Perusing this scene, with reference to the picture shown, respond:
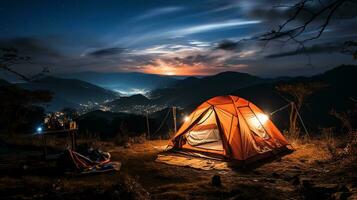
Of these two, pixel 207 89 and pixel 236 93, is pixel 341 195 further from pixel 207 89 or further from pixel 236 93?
pixel 207 89

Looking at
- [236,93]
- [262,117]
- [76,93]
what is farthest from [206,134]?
[76,93]

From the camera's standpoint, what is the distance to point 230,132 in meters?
10.1

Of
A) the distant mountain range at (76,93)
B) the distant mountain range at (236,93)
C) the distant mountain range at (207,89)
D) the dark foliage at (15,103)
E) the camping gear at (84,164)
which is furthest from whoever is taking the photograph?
the distant mountain range at (76,93)

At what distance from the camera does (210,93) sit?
121312 mm

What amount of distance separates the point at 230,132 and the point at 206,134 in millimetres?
1647

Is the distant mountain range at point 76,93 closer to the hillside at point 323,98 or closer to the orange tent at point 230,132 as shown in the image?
the hillside at point 323,98

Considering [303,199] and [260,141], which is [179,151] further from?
[303,199]

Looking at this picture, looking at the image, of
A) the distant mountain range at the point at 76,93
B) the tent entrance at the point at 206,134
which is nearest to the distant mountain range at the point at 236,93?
the distant mountain range at the point at 76,93

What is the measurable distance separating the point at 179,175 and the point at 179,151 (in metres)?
2.58

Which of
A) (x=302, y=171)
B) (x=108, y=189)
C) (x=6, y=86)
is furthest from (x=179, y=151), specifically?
(x=6, y=86)

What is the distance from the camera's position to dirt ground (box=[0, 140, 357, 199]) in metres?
5.96

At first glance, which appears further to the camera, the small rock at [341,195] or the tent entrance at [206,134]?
the tent entrance at [206,134]

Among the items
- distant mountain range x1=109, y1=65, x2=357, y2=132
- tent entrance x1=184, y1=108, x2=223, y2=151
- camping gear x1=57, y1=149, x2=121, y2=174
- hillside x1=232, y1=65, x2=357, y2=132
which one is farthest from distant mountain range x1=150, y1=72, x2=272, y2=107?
camping gear x1=57, y1=149, x2=121, y2=174

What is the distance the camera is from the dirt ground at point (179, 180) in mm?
5961
